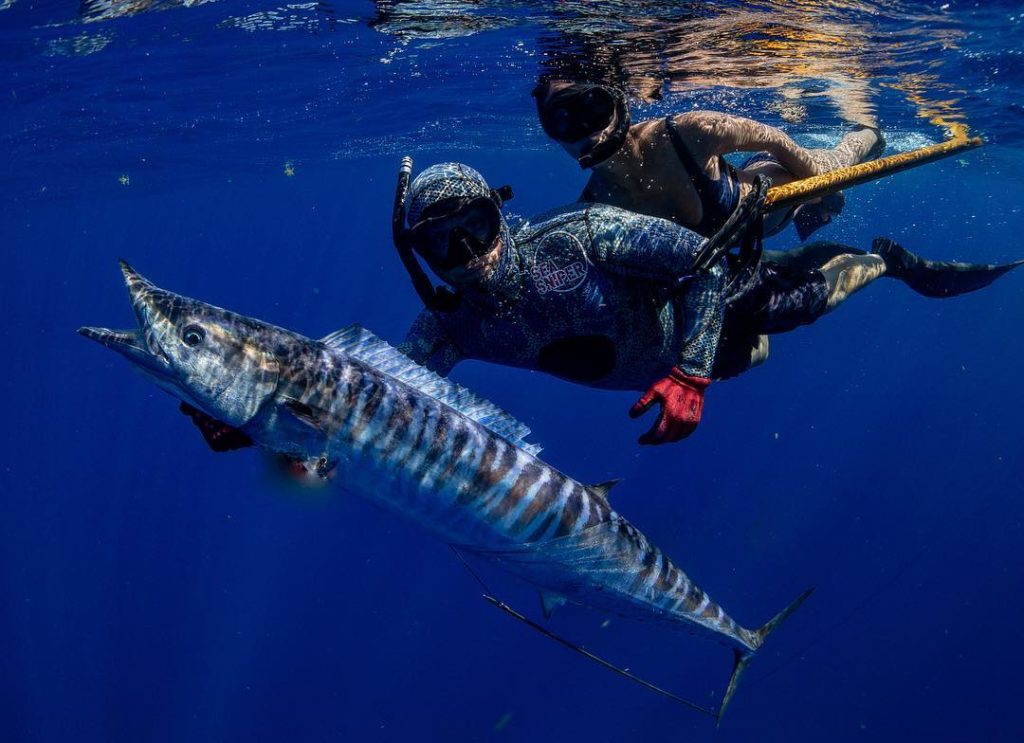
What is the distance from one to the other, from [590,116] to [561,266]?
146 cm

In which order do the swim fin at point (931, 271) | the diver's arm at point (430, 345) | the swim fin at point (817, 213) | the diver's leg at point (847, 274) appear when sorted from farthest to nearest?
the swim fin at point (817, 213) → the swim fin at point (931, 271) → the diver's leg at point (847, 274) → the diver's arm at point (430, 345)

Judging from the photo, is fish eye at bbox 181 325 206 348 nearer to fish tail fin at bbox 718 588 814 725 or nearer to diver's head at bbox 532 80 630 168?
diver's head at bbox 532 80 630 168

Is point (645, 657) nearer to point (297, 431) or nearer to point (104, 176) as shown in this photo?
point (297, 431)

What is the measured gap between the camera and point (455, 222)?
3342mm

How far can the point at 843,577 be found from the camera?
87.8ft

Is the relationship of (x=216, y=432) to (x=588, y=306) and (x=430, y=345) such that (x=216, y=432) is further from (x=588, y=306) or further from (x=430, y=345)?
(x=588, y=306)

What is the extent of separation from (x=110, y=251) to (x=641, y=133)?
67777 millimetres

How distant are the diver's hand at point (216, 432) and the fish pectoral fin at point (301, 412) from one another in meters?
0.38

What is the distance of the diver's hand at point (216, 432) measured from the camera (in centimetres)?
292

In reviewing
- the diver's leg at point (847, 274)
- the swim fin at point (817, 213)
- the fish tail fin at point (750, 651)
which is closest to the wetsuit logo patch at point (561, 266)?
the diver's leg at point (847, 274)

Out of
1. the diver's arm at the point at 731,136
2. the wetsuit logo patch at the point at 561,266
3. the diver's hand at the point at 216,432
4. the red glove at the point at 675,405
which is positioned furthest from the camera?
the diver's arm at the point at 731,136

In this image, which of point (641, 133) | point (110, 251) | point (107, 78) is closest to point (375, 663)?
point (107, 78)

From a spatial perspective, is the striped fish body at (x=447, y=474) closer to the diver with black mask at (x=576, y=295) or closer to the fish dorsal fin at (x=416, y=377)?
the fish dorsal fin at (x=416, y=377)

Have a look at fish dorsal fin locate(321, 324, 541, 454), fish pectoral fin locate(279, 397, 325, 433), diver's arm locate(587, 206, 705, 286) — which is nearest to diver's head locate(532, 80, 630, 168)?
diver's arm locate(587, 206, 705, 286)
